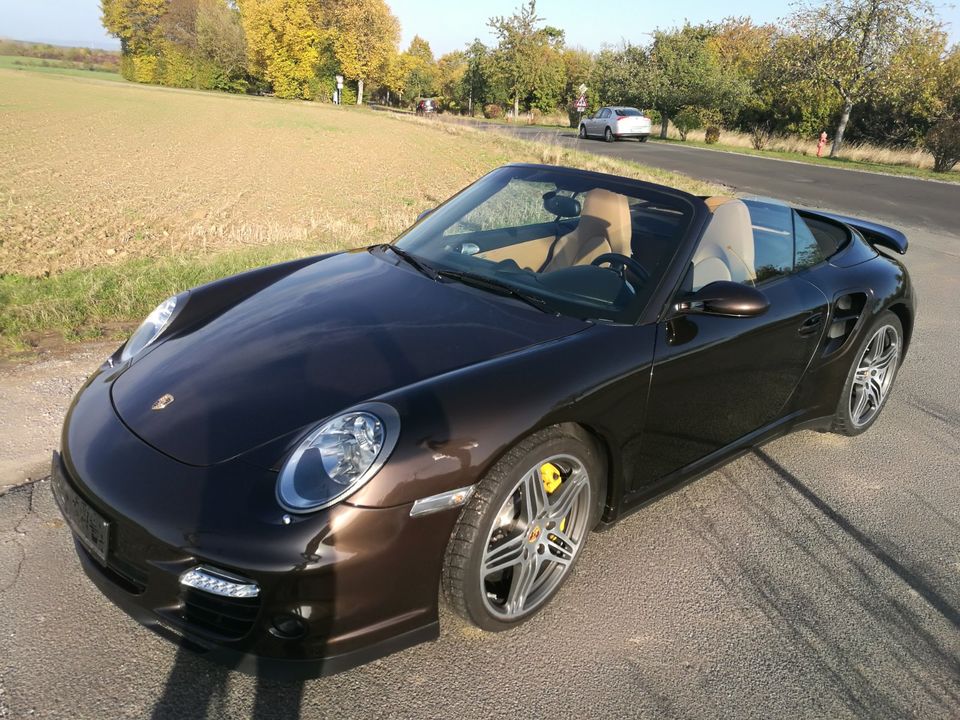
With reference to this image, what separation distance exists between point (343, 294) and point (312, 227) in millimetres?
6513

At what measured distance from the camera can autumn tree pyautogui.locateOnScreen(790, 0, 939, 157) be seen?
29.9 meters

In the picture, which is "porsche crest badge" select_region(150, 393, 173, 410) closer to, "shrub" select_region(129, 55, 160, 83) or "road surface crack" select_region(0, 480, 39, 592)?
"road surface crack" select_region(0, 480, 39, 592)

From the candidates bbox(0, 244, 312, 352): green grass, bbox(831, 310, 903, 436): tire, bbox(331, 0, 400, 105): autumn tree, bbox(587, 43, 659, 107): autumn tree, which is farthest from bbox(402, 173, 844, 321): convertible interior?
bbox(331, 0, 400, 105): autumn tree

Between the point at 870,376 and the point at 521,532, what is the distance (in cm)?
273

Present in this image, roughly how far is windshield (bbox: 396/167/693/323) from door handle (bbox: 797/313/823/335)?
2.66 ft

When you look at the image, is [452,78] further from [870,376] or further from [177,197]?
[870,376]

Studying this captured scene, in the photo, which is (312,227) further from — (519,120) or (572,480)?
(519,120)

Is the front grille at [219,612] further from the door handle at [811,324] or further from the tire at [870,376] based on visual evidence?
the tire at [870,376]

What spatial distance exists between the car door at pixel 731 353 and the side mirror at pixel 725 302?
0.06 m

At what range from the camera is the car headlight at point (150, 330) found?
282cm

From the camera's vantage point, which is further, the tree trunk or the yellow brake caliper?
the tree trunk

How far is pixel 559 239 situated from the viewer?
3.46 meters

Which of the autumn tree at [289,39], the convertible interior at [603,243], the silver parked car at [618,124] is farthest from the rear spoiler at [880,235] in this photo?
the autumn tree at [289,39]

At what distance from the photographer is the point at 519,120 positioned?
5666 centimetres
